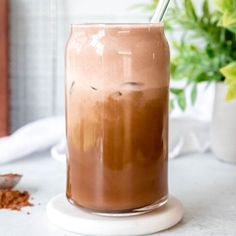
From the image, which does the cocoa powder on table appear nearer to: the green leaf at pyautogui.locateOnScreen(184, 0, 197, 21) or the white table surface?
the white table surface

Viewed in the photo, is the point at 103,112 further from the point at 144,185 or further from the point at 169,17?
the point at 169,17

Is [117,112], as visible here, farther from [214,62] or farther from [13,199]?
[214,62]

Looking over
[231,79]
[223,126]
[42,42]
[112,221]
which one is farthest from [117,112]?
[42,42]

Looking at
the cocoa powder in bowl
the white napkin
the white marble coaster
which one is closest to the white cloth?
the white napkin

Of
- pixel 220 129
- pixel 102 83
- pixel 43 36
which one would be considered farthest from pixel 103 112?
pixel 43 36

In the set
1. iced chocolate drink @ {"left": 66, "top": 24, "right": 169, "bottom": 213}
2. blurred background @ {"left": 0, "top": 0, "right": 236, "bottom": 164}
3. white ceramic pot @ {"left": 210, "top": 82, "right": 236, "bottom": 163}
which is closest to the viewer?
iced chocolate drink @ {"left": 66, "top": 24, "right": 169, "bottom": 213}

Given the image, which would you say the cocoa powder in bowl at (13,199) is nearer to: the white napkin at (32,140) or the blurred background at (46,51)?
the white napkin at (32,140)

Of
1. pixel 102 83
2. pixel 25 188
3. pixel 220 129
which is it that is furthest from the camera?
pixel 220 129
